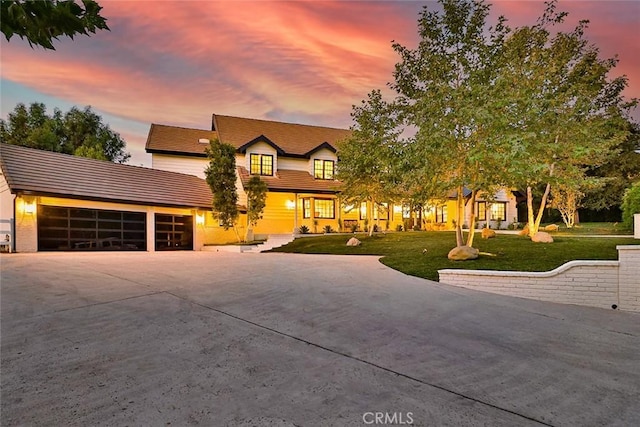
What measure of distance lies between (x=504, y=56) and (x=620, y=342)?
485 inches

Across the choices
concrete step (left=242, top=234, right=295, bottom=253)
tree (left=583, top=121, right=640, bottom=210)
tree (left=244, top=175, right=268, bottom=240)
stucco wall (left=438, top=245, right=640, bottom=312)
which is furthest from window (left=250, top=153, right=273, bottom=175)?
tree (left=583, top=121, right=640, bottom=210)

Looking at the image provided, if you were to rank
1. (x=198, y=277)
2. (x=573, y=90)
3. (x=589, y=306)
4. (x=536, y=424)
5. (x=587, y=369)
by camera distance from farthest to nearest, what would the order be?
(x=573, y=90)
(x=198, y=277)
(x=589, y=306)
(x=587, y=369)
(x=536, y=424)

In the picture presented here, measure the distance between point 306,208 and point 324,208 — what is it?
129 centimetres

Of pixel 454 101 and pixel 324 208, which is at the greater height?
pixel 454 101

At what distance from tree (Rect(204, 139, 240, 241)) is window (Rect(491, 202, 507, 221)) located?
70.2ft

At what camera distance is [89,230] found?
1527 cm

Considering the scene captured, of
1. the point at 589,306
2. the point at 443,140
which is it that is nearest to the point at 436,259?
the point at 443,140

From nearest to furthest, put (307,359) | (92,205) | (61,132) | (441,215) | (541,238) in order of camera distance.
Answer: (307,359) → (541,238) → (92,205) → (441,215) → (61,132)

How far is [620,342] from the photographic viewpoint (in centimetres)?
430

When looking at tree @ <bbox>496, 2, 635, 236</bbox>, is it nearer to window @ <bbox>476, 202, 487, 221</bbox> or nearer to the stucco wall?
the stucco wall

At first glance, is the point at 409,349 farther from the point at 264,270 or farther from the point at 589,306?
the point at 264,270

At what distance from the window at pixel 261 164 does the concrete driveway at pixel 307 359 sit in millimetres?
16232

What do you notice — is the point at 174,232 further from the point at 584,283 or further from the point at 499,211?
the point at 499,211

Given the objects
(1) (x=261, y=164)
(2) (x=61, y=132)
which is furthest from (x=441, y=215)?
(2) (x=61, y=132)
